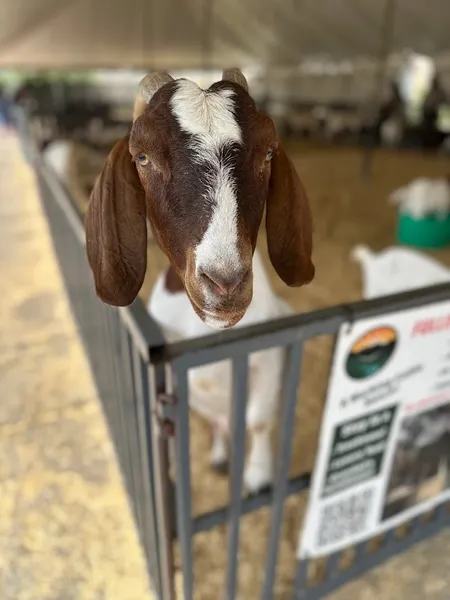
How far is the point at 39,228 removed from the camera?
15.8 feet

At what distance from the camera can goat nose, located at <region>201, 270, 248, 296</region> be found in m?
0.55

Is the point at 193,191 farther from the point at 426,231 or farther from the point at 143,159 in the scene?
the point at 426,231

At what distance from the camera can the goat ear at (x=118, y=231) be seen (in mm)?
666

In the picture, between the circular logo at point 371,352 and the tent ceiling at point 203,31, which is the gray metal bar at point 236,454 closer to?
the circular logo at point 371,352

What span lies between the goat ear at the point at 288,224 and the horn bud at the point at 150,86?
18 centimetres

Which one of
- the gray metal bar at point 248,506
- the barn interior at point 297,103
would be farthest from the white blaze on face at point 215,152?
the barn interior at point 297,103

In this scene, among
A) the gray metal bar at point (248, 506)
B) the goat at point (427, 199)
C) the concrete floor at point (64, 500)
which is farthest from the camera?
the goat at point (427, 199)

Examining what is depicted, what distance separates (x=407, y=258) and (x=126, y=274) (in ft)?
5.33

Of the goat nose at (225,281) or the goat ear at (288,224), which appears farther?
the goat ear at (288,224)

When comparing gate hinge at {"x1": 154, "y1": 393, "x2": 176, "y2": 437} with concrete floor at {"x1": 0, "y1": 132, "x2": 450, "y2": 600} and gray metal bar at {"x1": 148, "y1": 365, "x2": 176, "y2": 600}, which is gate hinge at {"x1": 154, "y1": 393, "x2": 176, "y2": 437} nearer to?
gray metal bar at {"x1": 148, "y1": 365, "x2": 176, "y2": 600}

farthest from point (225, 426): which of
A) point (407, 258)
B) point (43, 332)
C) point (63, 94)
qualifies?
point (63, 94)

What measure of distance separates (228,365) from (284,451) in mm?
269

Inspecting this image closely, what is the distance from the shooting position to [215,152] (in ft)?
1.94

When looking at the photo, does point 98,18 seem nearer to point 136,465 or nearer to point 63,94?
point 63,94
